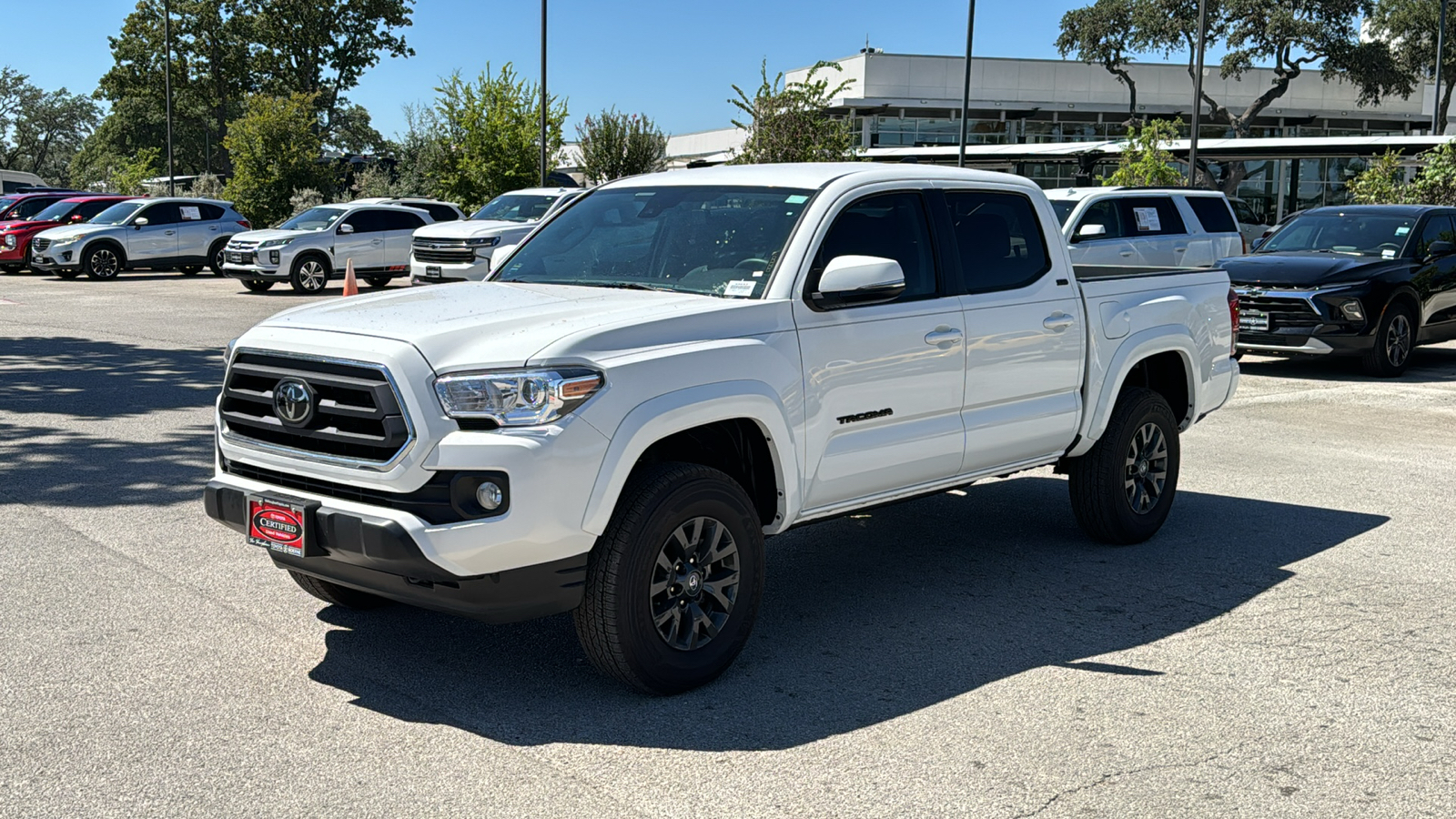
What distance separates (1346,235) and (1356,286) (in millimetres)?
1758

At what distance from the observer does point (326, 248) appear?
24.5m

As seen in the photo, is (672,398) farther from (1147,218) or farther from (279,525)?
(1147,218)

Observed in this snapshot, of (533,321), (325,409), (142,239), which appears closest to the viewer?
(325,409)

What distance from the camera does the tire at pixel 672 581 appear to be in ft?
15.3

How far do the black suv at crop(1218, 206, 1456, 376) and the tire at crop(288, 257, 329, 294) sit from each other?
1591 cm

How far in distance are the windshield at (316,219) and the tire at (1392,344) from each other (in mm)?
17638

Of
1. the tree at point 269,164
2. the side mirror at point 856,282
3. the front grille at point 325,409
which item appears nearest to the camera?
the front grille at point 325,409

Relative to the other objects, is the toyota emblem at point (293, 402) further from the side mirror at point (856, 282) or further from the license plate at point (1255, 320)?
the license plate at point (1255, 320)

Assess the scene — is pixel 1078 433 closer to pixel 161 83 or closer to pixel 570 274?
pixel 570 274

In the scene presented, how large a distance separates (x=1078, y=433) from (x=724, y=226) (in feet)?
7.39

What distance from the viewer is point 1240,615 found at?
5.99 meters

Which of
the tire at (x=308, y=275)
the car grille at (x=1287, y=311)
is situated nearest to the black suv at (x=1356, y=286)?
the car grille at (x=1287, y=311)

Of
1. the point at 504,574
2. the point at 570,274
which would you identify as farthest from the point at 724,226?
the point at 504,574

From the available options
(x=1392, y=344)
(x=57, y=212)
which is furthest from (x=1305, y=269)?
(x=57, y=212)
